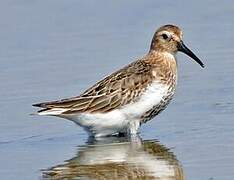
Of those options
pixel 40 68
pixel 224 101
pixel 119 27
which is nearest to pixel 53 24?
pixel 119 27

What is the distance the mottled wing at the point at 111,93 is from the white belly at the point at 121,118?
0.06 m

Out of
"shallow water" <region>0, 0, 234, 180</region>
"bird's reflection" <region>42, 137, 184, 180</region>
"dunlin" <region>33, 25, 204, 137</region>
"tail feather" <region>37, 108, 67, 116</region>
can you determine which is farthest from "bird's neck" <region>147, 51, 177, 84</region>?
"tail feather" <region>37, 108, 67, 116</region>

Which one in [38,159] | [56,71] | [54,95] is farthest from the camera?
[56,71]

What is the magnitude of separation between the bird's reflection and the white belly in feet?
0.89

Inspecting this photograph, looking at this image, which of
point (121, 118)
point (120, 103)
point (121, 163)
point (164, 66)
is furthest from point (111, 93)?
point (121, 163)

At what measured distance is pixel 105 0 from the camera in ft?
56.2

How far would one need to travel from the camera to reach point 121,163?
34.9 feet

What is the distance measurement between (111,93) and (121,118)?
0.31 metres

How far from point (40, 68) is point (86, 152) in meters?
3.25

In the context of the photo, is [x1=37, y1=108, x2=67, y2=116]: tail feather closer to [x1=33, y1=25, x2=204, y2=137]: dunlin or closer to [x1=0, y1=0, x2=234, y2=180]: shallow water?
[x1=33, y1=25, x2=204, y2=137]: dunlin

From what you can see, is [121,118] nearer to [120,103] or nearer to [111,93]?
[120,103]

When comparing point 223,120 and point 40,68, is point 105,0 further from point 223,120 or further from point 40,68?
point 223,120

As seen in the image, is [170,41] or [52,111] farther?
[170,41]

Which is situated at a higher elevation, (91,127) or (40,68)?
(40,68)
